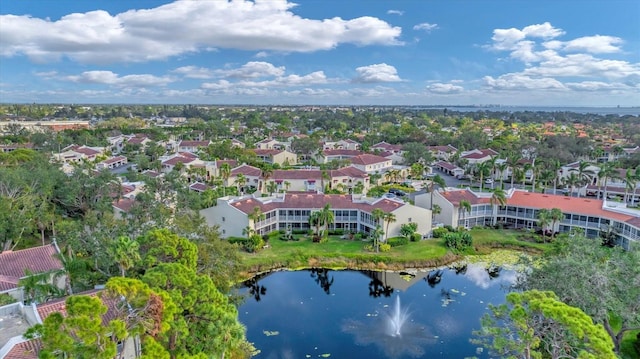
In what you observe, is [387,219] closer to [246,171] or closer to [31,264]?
[31,264]

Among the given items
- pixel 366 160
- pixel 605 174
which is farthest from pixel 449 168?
pixel 605 174

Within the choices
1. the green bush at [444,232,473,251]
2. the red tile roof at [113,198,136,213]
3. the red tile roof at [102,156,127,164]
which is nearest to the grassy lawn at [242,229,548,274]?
the green bush at [444,232,473,251]

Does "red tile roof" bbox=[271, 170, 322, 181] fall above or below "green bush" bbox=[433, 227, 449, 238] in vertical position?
above

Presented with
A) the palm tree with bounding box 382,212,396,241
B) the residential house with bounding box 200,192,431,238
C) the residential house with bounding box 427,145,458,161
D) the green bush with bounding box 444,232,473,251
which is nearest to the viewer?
the green bush with bounding box 444,232,473,251

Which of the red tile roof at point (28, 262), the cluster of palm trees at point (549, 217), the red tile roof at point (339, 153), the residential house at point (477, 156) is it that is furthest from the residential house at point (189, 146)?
the cluster of palm trees at point (549, 217)

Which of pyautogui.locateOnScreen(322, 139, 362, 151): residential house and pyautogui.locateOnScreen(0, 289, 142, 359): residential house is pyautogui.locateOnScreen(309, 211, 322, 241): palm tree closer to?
pyautogui.locateOnScreen(0, 289, 142, 359): residential house

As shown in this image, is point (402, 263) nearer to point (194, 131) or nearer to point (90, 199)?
point (90, 199)
